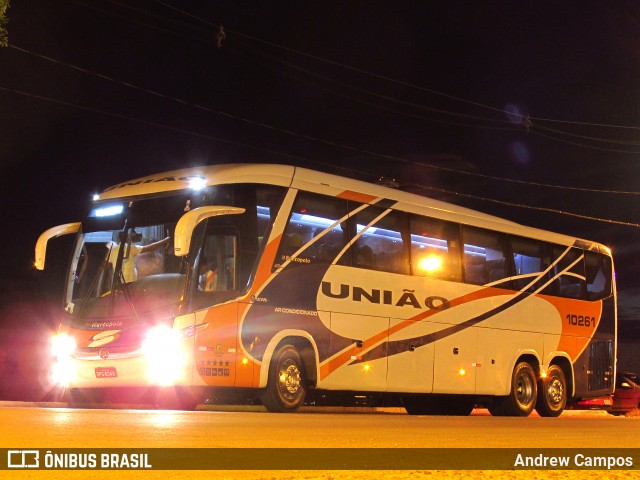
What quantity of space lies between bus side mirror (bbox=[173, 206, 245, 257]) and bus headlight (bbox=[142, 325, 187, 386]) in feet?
4.20

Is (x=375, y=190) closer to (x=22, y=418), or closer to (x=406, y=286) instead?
(x=406, y=286)

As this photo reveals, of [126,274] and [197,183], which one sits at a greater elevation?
[197,183]

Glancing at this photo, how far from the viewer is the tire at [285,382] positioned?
51.5ft

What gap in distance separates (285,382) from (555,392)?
9.10m

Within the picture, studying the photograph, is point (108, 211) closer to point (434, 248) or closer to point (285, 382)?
point (285, 382)

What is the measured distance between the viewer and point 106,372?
1541 cm

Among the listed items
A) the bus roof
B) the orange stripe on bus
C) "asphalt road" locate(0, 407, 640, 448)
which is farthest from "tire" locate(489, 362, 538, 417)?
"asphalt road" locate(0, 407, 640, 448)

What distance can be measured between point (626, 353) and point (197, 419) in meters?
46.6

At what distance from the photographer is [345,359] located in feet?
56.3

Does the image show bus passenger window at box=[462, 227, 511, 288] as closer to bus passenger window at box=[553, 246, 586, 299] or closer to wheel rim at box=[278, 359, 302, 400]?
bus passenger window at box=[553, 246, 586, 299]

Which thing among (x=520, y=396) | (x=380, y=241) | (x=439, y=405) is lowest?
(x=439, y=405)

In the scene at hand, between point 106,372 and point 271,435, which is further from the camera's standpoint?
point 106,372

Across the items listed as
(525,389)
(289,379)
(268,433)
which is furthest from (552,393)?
(268,433)

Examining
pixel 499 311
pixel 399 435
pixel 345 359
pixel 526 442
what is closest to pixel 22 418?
pixel 399 435
